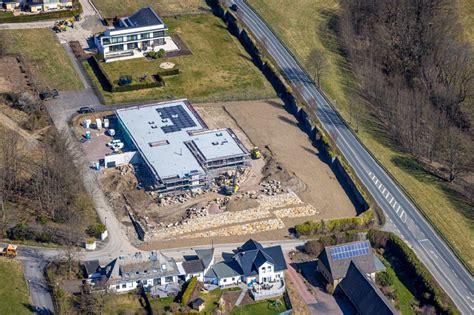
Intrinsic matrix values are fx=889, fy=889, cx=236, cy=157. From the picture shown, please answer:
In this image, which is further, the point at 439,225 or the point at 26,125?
the point at 26,125

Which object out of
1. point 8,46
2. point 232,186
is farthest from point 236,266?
point 8,46

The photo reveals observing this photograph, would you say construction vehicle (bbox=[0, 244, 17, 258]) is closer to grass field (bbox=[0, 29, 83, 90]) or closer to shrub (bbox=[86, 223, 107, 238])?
shrub (bbox=[86, 223, 107, 238])

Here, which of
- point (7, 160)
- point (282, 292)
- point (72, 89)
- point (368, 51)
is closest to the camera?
point (282, 292)

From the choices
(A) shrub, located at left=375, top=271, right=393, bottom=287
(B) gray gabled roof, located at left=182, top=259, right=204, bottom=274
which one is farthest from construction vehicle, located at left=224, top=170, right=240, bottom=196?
(A) shrub, located at left=375, top=271, right=393, bottom=287

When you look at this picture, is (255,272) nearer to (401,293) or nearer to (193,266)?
(193,266)

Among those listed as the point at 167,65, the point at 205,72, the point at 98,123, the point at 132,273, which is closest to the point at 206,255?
the point at 132,273

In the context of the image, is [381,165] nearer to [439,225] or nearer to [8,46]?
[439,225]

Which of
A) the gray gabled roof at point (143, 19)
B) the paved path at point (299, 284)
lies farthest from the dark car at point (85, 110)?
the paved path at point (299, 284)

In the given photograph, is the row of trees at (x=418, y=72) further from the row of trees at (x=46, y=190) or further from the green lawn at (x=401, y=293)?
the row of trees at (x=46, y=190)
